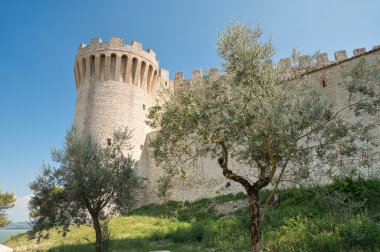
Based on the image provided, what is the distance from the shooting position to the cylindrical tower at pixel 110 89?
22250 mm

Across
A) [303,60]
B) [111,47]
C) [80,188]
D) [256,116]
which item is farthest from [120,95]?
[256,116]

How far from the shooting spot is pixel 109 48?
75.9 ft

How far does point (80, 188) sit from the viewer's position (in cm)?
1030

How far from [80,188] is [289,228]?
699 centimetres

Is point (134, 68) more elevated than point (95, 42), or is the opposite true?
point (95, 42)

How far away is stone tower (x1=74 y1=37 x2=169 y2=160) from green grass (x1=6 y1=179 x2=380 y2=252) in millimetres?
8279

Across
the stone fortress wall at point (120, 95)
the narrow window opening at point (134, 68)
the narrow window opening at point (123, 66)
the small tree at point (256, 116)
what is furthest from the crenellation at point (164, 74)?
the small tree at point (256, 116)

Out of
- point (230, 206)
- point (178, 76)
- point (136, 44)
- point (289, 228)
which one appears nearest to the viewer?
Answer: point (289, 228)

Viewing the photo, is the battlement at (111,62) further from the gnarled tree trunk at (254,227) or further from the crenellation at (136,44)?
the gnarled tree trunk at (254,227)

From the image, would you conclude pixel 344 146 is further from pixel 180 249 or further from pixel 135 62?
pixel 135 62

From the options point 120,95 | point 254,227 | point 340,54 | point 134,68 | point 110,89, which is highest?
point 134,68

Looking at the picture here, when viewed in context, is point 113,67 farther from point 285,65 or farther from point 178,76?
point 285,65

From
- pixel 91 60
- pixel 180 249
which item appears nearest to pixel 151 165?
pixel 91 60

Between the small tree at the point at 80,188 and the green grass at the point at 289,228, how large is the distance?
3.82ft
